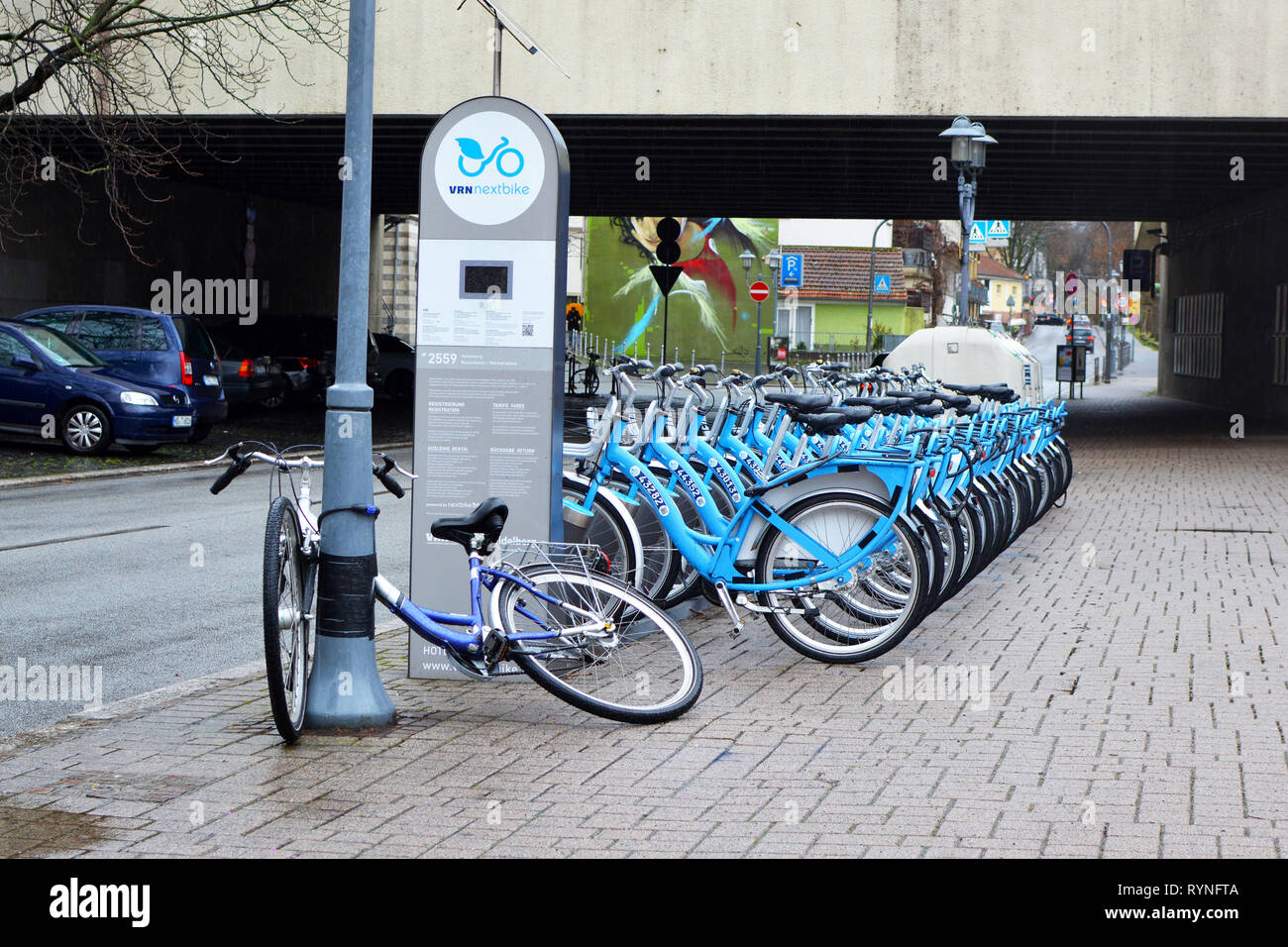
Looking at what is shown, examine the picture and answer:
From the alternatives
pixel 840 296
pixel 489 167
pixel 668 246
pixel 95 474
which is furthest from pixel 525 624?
pixel 840 296

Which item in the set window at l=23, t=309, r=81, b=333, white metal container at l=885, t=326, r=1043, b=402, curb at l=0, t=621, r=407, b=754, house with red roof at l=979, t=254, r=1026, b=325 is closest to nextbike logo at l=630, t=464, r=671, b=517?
curb at l=0, t=621, r=407, b=754

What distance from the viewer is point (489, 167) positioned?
6738 millimetres

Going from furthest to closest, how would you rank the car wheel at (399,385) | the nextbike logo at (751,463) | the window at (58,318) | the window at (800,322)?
1. the window at (800,322)
2. the car wheel at (399,385)
3. the window at (58,318)
4. the nextbike logo at (751,463)

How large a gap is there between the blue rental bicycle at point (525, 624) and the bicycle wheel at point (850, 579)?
3.83 ft

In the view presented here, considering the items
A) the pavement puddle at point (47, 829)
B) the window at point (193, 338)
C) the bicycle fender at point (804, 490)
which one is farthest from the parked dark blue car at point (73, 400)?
the pavement puddle at point (47, 829)

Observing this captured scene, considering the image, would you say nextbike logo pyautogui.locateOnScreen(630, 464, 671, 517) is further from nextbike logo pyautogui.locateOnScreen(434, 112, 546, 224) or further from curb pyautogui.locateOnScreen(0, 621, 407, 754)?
curb pyautogui.locateOnScreen(0, 621, 407, 754)

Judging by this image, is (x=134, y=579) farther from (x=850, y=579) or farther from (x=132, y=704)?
(x=850, y=579)

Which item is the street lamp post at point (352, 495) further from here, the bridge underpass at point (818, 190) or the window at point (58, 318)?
the window at point (58, 318)

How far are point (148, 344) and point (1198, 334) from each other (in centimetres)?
2529

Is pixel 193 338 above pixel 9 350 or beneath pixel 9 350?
above

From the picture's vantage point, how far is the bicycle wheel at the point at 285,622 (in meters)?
5.27

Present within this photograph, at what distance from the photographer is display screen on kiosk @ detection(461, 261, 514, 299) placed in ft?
22.2

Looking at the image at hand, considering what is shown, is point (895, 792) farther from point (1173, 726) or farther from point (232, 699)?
point (232, 699)
